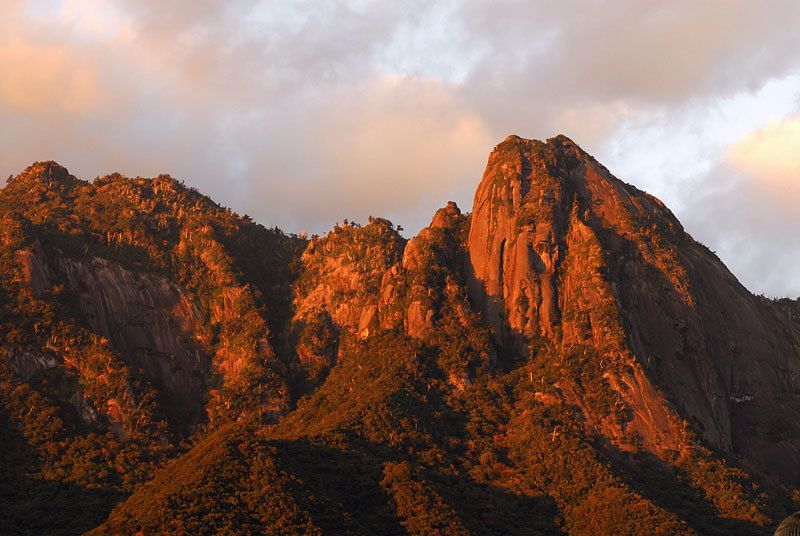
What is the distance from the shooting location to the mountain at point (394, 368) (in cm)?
11062

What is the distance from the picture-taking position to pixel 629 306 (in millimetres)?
146375

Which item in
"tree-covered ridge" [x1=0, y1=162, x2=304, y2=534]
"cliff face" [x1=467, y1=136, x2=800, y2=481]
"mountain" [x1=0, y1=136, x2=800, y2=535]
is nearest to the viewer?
"mountain" [x1=0, y1=136, x2=800, y2=535]

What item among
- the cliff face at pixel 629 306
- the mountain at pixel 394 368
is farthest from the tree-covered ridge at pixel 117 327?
the cliff face at pixel 629 306

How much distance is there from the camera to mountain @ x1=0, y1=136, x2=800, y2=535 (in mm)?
110625

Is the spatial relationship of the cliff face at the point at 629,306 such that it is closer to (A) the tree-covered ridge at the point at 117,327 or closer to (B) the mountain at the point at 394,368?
(B) the mountain at the point at 394,368

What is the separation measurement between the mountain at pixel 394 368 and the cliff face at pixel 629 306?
1.09 ft

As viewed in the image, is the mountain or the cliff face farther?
the cliff face

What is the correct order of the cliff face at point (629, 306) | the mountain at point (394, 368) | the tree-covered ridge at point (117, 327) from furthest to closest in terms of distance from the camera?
the cliff face at point (629, 306), the tree-covered ridge at point (117, 327), the mountain at point (394, 368)

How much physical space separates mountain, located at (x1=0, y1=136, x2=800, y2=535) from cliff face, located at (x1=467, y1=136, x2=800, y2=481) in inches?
13.1

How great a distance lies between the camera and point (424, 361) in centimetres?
14088

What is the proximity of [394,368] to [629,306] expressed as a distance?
3393 cm

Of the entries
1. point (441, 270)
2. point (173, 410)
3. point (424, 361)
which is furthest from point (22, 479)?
point (441, 270)

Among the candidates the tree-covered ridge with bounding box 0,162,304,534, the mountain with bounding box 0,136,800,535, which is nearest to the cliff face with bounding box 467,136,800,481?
the mountain with bounding box 0,136,800,535

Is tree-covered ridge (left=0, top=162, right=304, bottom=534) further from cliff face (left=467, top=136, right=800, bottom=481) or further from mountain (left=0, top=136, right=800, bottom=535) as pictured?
cliff face (left=467, top=136, right=800, bottom=481)
